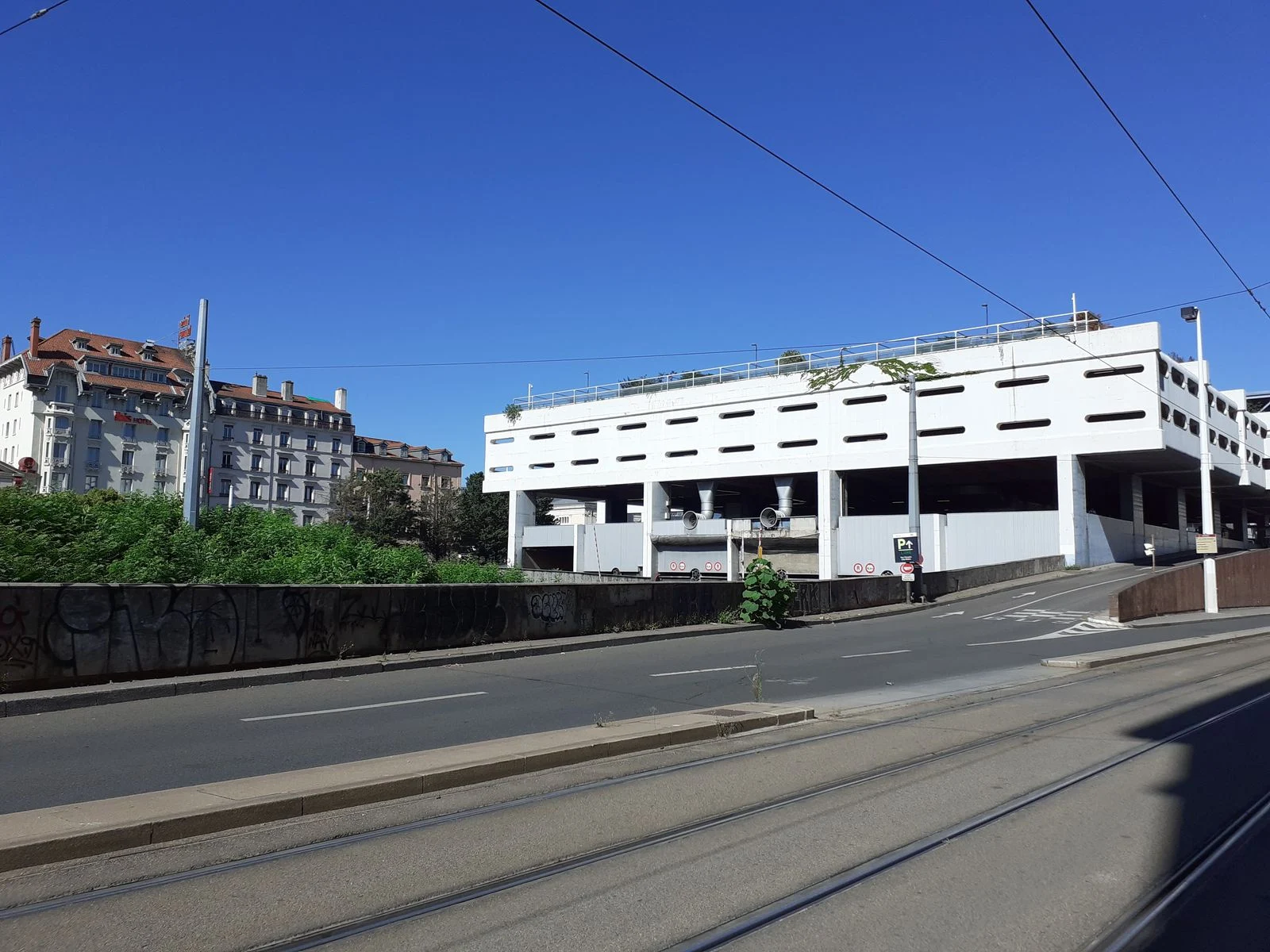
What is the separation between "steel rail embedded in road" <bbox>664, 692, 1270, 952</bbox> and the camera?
476cm

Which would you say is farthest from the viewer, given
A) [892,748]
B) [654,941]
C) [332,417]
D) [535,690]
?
[332,417]

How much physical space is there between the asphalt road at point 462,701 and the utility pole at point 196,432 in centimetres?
811

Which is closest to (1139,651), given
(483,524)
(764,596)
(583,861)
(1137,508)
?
(764,596)

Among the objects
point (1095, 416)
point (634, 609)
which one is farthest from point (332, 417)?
point (634, 609)

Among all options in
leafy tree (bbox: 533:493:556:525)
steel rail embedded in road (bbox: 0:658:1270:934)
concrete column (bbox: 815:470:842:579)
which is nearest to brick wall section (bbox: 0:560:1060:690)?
steel rail embedded in road (bbox: 0:658:1270:934)

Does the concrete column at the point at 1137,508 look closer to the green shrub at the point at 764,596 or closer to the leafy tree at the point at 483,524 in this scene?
the green shrub at the point at 764,596

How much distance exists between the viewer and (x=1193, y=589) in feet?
123

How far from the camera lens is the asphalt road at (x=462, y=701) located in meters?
8.64

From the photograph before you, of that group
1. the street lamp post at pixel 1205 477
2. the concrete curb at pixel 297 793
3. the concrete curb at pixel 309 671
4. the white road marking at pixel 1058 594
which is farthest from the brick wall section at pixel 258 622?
the street lamp post at pixel 1205 477

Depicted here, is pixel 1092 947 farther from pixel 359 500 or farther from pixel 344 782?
pixel 359 500

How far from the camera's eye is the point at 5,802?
7.11m

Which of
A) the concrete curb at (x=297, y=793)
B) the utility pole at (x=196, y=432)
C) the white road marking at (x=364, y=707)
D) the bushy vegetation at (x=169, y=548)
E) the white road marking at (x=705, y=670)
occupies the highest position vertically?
the utility pole at (x=196, y=432)

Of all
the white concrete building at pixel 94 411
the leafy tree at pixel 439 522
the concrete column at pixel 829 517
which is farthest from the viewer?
the leafy tree at pixel 439 522

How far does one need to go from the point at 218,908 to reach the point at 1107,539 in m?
59.3
